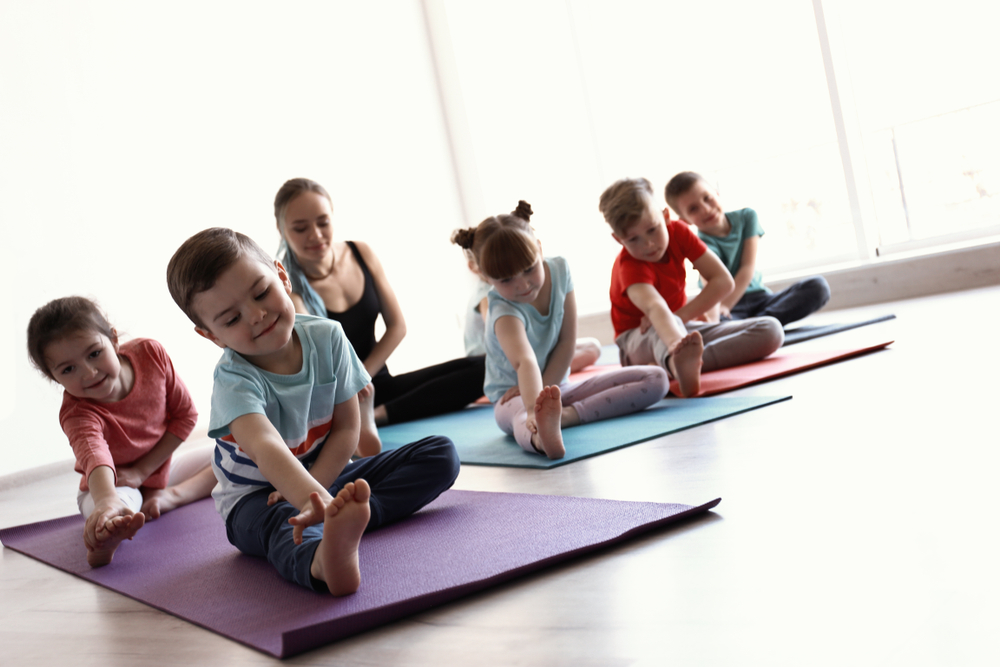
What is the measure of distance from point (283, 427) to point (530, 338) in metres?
0.92

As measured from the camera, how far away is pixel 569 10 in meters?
4.91

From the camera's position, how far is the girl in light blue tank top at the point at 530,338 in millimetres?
2018

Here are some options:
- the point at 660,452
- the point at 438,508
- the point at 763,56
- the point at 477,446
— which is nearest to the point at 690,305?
the point at 477,446

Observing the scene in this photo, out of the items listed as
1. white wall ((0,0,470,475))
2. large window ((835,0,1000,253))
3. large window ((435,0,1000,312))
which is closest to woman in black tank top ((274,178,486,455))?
white wall ((0,0,470,475))

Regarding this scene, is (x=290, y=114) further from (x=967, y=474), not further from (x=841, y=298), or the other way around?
(x=967, y=474)

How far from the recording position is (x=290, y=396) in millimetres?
1375

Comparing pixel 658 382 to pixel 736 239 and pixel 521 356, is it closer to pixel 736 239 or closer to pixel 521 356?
pixel 521 356

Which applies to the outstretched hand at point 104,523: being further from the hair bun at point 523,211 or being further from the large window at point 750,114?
the large window at point 750,114

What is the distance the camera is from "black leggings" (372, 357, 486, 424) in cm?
301

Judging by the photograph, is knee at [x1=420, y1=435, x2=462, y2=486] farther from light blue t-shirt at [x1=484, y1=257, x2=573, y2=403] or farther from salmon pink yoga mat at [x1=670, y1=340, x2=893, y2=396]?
salmon pink yoga mat at [x1=670, y1=340, x2=893, y2=396]

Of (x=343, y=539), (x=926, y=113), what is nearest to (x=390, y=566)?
(x=343, y=539)

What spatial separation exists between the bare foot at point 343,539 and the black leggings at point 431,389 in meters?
1.83

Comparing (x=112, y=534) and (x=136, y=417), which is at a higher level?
(x=136, y=417)

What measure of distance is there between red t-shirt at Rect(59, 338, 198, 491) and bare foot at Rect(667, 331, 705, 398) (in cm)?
121
